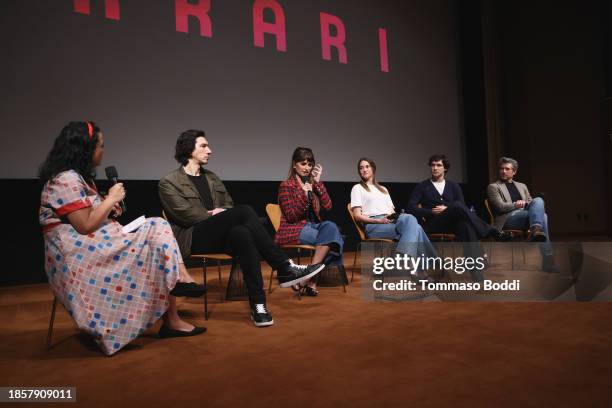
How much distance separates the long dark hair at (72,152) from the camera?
2.10 meters

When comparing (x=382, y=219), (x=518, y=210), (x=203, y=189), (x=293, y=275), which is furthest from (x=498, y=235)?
(x=203, y=189)

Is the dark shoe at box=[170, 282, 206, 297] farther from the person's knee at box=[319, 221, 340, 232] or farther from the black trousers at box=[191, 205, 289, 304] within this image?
the person's knee at box=[319, 221, 340, 232]

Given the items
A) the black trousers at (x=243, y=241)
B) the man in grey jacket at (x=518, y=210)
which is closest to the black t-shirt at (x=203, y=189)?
the black trousers at (x=243, y=241)

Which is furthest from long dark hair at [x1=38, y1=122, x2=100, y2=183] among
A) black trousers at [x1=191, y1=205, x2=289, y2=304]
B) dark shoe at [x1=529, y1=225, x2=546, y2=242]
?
dark shoe at [x1=529, y1=225, x2=546, y2=242]

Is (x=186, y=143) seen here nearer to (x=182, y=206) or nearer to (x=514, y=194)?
(x=182, y=206)

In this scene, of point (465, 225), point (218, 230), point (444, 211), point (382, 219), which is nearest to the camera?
point (218, 230)

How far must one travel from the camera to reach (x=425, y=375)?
1688 millimetres

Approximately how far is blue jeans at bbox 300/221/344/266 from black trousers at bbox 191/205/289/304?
676mm

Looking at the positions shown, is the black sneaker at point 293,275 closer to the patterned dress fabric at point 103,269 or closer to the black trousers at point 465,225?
the patterned dress fabric at point 103,269

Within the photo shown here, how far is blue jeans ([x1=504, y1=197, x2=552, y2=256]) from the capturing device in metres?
4.04

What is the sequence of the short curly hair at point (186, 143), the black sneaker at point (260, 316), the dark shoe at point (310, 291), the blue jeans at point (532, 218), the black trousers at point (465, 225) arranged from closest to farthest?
the black sneaker at point (260, 316) < the short curly hair at point (186, 143) < the dark shoe at point (310, 291) < the black trousers at point (465, 225) < the blue jeans at point (532, 218)

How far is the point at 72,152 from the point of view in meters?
2.12

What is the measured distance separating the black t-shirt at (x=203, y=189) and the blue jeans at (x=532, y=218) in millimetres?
2771

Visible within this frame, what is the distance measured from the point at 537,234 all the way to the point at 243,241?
2610mm
